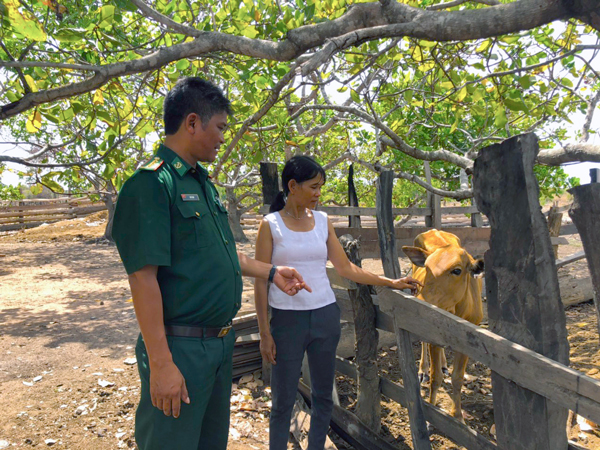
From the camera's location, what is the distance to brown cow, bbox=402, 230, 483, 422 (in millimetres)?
3822

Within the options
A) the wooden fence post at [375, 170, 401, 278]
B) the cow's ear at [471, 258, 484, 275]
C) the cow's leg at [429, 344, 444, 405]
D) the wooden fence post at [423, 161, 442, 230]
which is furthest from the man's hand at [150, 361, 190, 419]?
the wooden fence post at [423, 161, 442, 230]

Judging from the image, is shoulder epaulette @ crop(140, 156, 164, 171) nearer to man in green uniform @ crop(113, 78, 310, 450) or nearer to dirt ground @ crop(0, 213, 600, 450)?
man in green uniform @ crop(113, 78, 310, 450)

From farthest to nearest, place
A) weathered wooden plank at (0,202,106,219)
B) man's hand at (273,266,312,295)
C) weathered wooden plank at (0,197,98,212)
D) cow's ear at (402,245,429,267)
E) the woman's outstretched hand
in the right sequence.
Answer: weathered wooden plank at (0,197,98,212) < weathered wooden plank at (0,202,106,219) < cow's ear at (402,245,429,267) < the woman's outstretched hand < man's hand at (273,266,312,295)

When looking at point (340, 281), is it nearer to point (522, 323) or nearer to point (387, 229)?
point (387, 229)

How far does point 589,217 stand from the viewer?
2086 mm

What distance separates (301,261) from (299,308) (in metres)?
0.31

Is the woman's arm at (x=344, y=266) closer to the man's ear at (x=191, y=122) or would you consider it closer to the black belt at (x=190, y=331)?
the black belt at (x=190, y=331)

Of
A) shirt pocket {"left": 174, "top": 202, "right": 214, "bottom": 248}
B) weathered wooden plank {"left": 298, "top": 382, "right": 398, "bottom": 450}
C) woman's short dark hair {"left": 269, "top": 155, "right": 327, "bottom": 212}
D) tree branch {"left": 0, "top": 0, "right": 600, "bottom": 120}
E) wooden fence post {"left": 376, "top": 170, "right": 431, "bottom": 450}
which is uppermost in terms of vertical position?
tree branch {"left": 0, "top": 0, "right": 600, "bottom": 120}

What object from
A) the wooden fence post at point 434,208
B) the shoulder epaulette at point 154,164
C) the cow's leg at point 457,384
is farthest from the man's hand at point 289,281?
the wooden fence post at point 434,208

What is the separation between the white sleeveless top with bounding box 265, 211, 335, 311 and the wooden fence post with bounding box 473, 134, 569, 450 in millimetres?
1071

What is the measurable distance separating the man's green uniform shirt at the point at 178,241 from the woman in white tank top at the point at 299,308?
0.82m

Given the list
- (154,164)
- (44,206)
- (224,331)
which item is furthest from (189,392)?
(44,206)

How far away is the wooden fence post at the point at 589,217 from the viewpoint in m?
2.04

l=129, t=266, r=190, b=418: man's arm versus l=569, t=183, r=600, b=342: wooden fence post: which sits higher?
l=569, t=183, r=600, b=342: wooden fence post
